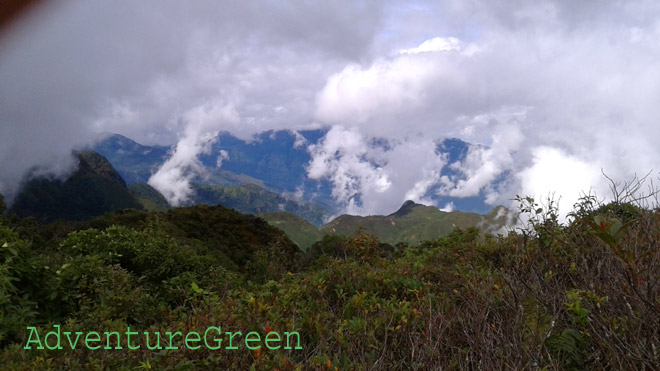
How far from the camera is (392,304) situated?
4.25 m

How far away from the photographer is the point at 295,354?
3.22 metres

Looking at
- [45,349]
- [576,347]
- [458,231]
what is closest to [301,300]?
[45,349]

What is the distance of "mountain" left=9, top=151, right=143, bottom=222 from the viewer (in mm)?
126500

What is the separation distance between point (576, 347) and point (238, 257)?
1694cm

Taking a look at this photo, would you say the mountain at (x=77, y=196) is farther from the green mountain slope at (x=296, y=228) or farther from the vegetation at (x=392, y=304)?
the vegetation at (x=392, y=304)

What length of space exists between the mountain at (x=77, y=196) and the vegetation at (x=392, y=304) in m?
133

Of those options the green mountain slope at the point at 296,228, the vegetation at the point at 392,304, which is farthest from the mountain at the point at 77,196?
the vegetation at the point at 392,304

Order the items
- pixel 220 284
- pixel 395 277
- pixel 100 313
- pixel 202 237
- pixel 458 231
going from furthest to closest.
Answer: pixel 202 237
pixel 458 231
pixel 220 284
pixel 395 277
pixel 100 313

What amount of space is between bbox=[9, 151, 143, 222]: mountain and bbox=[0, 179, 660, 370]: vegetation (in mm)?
133018

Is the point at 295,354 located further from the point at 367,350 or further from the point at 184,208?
the point at 184,208

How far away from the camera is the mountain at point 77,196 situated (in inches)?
4980

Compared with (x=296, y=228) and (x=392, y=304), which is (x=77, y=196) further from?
(x=392, y=304)

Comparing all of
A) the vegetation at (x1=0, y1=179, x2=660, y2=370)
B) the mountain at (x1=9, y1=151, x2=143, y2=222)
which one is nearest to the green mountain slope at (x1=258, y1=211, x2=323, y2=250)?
the mountain at (x1=9, y1=151, x2=143, y2=222)

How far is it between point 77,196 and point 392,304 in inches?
6400
